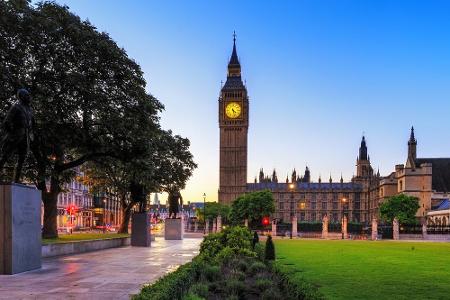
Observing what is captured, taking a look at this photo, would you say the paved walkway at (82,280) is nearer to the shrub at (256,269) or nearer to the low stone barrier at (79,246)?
the shrub at (256,269)

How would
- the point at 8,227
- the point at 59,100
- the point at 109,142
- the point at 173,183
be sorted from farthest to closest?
the point at 173,183 < the point at 109,142 < the point at 59,100 < the point at 8,227

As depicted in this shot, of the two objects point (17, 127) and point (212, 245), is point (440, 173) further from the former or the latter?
point (17, 127)

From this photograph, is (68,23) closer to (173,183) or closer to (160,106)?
(160,106)

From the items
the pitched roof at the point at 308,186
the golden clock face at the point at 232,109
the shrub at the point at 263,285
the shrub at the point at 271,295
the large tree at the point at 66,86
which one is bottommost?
the pitched roof at the point at 308,186

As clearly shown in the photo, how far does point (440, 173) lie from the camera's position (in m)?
117

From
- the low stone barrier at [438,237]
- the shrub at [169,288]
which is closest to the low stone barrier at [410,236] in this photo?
the low stone barrier at [438,237]

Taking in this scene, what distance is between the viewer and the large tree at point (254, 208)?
111 m

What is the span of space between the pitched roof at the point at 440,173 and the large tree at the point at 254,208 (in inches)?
1447

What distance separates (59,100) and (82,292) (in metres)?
18.2

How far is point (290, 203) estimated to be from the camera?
16988 centimetres

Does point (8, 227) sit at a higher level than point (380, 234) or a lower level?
higher

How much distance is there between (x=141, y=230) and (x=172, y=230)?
37.2 ft

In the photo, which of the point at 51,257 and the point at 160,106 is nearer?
the point at 51,257

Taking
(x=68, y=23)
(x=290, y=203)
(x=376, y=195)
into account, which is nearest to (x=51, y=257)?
(x=68, y=23)
